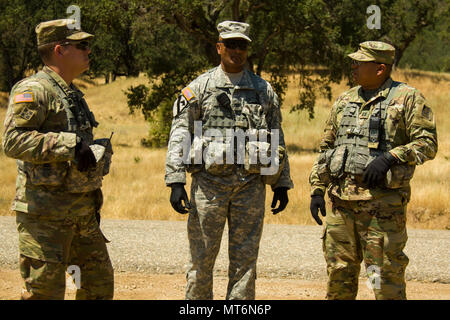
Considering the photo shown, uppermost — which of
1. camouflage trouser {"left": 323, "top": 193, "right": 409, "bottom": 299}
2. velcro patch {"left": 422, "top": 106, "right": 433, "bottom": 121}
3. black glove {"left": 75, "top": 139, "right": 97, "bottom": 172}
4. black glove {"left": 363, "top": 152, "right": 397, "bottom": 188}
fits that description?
velcro patch {"left": 422, "top": 106, "right": 433, "bottom": 121}

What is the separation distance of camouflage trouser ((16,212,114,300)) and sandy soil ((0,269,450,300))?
5.18 feet

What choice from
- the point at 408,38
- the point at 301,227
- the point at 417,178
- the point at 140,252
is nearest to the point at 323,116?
the point at 408,38

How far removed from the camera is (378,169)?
402 cm

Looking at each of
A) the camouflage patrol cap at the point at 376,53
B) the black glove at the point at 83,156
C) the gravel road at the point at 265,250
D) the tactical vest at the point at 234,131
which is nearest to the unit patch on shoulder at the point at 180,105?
the tactical vest at the point at 234,131

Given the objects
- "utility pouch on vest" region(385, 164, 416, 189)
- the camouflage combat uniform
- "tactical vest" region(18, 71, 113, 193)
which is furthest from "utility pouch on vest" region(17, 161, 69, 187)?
"utility pouch on vest" region(385, 164, 416, 189)

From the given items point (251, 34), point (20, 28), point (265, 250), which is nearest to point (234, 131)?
point (265, 250)

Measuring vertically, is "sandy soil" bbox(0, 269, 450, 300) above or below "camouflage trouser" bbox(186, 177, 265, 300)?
below

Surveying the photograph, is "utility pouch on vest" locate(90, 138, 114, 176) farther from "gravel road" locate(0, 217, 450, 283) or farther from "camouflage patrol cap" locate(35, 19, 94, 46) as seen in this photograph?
"gravel road" locate(0, 217, 450, 283)

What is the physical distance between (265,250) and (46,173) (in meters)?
4.39

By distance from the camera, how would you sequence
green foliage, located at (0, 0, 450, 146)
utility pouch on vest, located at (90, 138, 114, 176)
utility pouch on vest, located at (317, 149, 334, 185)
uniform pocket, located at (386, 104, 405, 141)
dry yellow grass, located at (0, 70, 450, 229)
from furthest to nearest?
green foliage, located at (0, 0, 450, 146) < dry yellow grass, located at (0, 70, 450, 229) < utility pouch on vest, located at (317, 149, 334, 185) < uniform pocket, located at (386, 104, 405, 141) < utility pouch on vest, located at (90, 138, 114, 176)

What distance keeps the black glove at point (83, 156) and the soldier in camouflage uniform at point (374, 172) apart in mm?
1670

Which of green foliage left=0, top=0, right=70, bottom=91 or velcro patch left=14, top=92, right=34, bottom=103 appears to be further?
green foliage left=0, top=0, right=70, bottom=91

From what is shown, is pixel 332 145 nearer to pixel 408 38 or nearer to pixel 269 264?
pixel 269 264

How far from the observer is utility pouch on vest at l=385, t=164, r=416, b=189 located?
4.06 m
